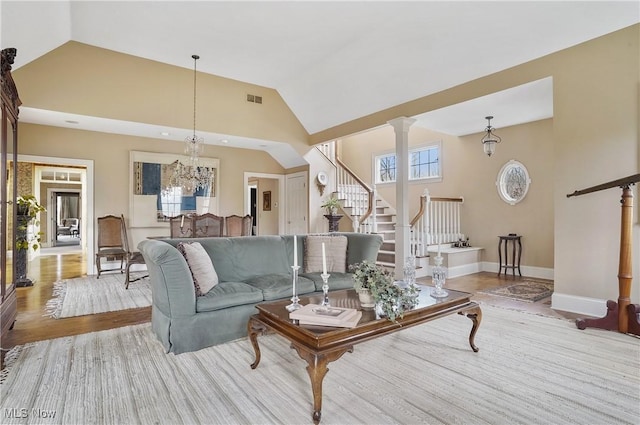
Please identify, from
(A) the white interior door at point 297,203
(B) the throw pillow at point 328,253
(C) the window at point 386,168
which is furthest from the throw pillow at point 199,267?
(C) the window at point 386,168

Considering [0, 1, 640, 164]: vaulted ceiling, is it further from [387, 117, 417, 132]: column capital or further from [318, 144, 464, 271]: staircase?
[318, 144, 464, 271]: staircase

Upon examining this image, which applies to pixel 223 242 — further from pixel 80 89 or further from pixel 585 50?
pixel 585 50

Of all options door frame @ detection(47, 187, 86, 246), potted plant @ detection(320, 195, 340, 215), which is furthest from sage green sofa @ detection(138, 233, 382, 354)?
door frame @ detection(47, 187, 86, 246)

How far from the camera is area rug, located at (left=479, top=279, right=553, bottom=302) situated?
4430 millimetres

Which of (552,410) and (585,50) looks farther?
(585,50)

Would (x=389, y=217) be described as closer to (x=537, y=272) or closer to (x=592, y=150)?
(x=537, y=272)

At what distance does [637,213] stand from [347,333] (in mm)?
3402

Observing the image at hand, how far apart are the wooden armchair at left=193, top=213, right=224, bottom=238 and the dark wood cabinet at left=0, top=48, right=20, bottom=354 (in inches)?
86.7

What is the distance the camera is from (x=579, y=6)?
3.25 metres

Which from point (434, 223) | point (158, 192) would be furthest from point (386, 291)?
point (158, 192)

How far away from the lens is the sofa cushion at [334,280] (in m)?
3.35

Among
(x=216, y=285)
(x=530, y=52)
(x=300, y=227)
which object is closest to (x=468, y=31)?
(x=530, y=52)

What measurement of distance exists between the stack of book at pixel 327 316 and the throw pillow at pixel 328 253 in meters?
1.62

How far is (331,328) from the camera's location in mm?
A: 1863
